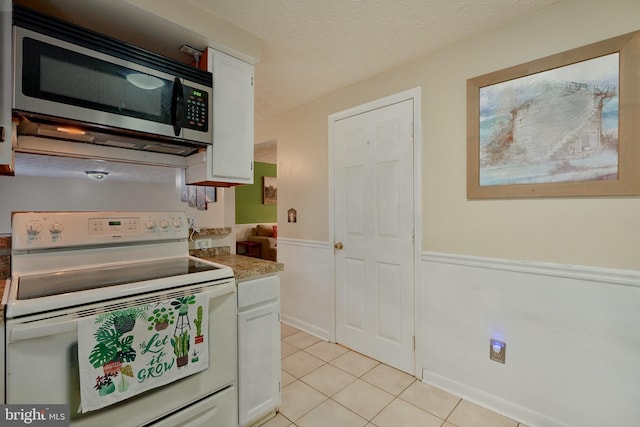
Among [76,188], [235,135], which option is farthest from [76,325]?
[235,135]

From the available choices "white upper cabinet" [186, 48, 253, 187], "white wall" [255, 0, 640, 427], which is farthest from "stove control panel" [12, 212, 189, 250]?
"white wall" [255, 0, 640, 427]

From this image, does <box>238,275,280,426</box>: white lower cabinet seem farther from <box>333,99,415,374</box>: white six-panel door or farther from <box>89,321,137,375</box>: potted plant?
<box>333,99,415,374</box>: white six-panel door

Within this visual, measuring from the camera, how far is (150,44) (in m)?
1.69

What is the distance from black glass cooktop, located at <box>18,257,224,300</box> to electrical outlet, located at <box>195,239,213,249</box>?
0.30 meters

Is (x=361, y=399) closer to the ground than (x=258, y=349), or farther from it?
closer to the ground

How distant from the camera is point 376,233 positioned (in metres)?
2.41

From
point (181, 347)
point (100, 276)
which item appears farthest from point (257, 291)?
point (100, 276)

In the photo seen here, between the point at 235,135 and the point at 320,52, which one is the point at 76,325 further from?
the point at 320,52

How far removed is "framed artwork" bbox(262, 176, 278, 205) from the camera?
21.3ft

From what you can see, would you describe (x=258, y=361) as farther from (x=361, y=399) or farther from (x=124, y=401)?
(x=361, y=399)

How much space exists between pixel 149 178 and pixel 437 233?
198cm

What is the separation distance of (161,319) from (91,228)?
0.71 metres

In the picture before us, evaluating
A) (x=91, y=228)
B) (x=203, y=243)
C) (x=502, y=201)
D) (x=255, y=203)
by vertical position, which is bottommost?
(x=203, y=243)

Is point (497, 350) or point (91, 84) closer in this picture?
point (91, 84)
